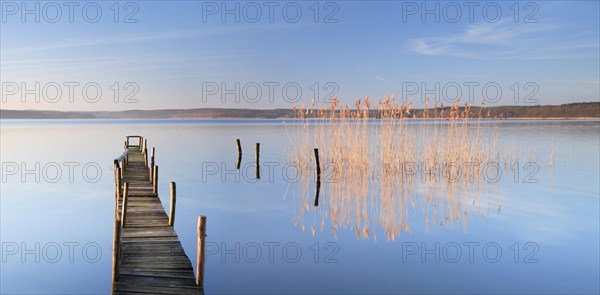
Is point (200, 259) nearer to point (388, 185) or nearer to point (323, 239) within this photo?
point (323, 239)

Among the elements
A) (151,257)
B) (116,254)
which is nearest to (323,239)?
(151,257)

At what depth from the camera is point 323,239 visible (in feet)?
42.5

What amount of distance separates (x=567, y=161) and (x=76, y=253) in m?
25.0

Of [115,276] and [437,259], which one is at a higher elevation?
[115,276]

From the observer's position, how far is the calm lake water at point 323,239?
10.2 m

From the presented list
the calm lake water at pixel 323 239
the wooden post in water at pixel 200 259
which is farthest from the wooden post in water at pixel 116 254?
the calm lake water at pixel 323 239

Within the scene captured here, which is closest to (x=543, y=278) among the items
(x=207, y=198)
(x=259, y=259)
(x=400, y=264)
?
(x=400, y=264)

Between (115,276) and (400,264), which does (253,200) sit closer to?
(400,264)

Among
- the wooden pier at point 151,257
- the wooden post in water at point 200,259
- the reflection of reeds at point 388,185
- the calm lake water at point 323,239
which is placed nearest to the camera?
the wooden pier at point 151,257

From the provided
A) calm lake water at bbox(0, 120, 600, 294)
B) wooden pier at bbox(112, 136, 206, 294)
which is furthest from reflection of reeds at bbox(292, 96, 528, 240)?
wooden pier at bbox(112, 136, 206, 294)

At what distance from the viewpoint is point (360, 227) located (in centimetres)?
1379

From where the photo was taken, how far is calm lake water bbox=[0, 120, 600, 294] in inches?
402

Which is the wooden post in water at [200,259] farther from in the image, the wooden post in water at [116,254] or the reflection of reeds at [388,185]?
the reflection of reeds at [388,185]

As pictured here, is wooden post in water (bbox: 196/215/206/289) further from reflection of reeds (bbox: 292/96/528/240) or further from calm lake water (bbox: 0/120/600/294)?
reflection of reeds (bbox: 292/96/528/240)
